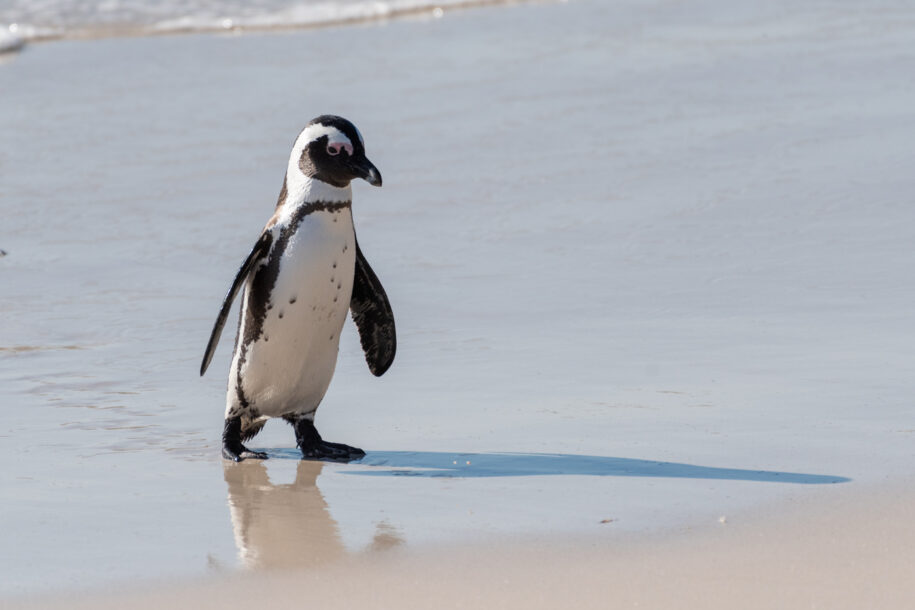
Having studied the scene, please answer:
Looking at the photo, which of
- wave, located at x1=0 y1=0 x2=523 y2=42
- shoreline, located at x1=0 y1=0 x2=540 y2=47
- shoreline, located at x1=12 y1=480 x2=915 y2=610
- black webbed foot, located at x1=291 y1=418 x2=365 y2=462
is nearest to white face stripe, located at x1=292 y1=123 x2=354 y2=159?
black webbed foot, located at x1=291 y1=418 x2=365 y2=462

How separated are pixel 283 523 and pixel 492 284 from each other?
2267mm

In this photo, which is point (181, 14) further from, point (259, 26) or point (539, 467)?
point (539, 467)

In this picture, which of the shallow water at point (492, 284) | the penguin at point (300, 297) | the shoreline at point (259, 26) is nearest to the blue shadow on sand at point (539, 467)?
the shallow water at point (492, 284)

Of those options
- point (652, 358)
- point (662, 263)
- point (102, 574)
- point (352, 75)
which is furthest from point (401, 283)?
point (352, 75)

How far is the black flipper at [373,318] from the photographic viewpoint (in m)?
4.20

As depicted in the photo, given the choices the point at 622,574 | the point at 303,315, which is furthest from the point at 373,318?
the point at 622,574

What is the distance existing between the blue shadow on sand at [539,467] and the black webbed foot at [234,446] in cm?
27

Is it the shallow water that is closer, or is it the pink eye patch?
the shallow water

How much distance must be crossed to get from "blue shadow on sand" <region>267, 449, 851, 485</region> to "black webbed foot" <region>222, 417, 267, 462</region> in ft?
0.87

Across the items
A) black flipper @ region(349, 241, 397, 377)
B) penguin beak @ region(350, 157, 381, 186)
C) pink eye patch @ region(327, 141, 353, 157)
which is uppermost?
pink eye patch @ region(327, 141, 353, 157)

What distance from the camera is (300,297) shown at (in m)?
3.89

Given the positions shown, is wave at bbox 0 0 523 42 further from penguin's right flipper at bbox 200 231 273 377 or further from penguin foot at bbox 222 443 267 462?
penguin foot at bbox 222 443 267 462

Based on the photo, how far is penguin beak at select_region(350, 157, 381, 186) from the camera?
3.79m

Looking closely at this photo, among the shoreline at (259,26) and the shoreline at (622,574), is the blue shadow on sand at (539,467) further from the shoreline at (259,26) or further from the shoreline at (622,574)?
the shoreline at (259,26)
